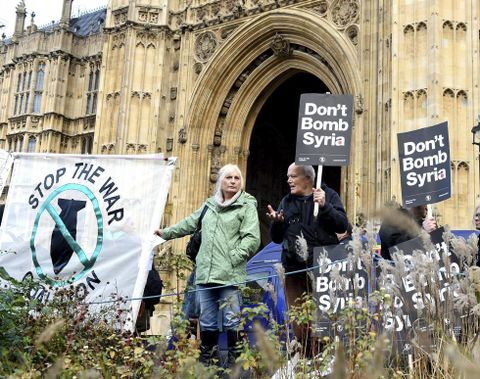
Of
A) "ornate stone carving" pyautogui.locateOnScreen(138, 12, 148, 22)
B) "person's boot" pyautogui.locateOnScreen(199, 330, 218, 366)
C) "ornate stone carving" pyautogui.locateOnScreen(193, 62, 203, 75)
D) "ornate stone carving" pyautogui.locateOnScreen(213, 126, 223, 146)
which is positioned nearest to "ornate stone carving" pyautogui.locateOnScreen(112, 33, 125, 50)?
"ornate stone carving" pyautogui.locateOnScreen(138, 12, 148, 22)

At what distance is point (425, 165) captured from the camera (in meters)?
6.29

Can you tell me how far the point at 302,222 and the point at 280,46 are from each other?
13.9 metres

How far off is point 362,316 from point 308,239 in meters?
2.09

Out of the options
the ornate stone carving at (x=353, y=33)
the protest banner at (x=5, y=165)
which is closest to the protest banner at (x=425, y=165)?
the protest banner at (x=5, y=165)

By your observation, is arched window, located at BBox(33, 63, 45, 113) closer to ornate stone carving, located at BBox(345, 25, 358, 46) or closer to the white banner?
ornate stone carving, located at BBox(345, 25, 358, 46)

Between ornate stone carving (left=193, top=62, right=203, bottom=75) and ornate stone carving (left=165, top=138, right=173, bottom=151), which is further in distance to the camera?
ornate stone carving (left=193, top=62, right=203, bottom=75)

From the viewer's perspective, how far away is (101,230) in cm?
602

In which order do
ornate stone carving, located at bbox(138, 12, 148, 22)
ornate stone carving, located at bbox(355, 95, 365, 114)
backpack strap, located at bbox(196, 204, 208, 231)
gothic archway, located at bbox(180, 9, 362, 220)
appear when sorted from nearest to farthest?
1. backpack strap, located at bbox(196, 204, 208, 231)
2. ornate stone carving, located at bbox(355, 95, 365, 114)
3. gothic archway, located at bbox(180, 9, 362, 220)
4. ornate stone carving, located at bbox(138, 12, 148, 22)

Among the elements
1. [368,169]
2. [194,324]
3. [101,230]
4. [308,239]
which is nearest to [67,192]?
[101,230]

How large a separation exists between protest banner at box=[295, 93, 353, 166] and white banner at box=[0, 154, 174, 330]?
132cm

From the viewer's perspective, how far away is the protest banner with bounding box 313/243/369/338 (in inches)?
132

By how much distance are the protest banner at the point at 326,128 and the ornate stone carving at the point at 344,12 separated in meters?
11.5

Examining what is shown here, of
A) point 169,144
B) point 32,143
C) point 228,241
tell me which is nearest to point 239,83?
point 169,144

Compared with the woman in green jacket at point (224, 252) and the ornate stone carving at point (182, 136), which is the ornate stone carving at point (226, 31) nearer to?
the ornate stone carving at point (182, 136)
